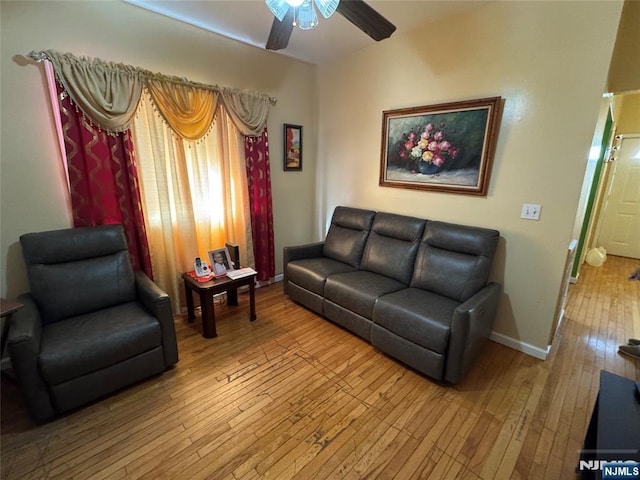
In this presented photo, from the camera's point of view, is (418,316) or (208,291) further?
(208,291)

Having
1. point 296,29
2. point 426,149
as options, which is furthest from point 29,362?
point 426,149

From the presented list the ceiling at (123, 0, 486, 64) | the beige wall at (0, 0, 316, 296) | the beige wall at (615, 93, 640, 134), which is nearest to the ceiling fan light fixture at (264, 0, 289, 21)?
the ceiling at (123, 0, 486, 64)

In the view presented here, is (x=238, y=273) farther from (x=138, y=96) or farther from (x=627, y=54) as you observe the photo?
(x=627, y=54)

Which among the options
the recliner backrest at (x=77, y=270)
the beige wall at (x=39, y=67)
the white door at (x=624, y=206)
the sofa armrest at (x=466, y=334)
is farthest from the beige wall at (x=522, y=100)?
the white door at (x=624, y=206)

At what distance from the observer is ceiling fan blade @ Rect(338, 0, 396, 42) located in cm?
160

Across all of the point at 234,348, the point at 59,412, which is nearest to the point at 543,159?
the point at 234,348

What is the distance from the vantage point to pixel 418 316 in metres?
2.05

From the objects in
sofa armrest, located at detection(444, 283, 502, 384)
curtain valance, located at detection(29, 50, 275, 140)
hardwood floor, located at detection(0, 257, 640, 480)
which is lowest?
hardwood floor, located at detection(0, 257, 640, 480)

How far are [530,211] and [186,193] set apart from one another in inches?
116

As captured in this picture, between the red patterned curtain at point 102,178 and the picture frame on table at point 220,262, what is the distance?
1.79ft

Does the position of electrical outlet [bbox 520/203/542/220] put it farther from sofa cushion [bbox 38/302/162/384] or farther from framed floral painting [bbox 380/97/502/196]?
sofa cushion [bbox 38/302/162/384]

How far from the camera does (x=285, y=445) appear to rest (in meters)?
1.58

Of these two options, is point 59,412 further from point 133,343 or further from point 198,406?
point 198,406

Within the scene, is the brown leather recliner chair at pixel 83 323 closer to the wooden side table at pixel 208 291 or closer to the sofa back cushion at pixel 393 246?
the wooden side table at pixel 208 291
